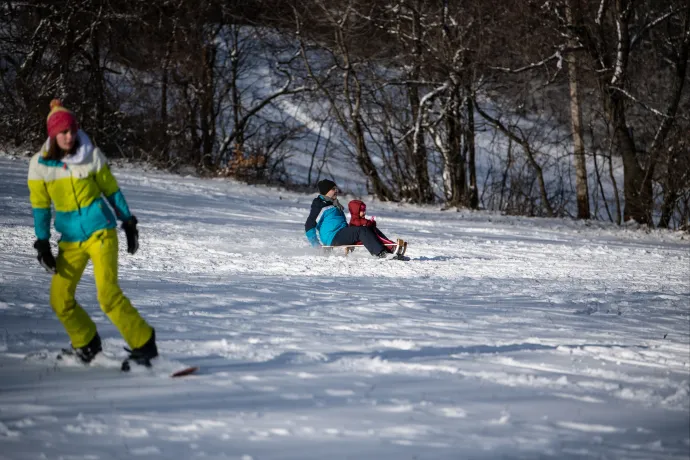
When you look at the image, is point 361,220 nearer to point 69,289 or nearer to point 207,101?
point 69,289

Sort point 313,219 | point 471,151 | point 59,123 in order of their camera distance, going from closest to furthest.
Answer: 1. point 59,123
2. point 313,219
3. point 471,151

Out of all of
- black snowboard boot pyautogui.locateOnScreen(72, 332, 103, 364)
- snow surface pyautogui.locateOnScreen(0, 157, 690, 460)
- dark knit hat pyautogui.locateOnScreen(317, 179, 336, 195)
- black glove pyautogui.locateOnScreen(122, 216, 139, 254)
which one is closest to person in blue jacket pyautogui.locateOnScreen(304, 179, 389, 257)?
dark knit hat pyautogui.locateOnScreen(317, 179, 336, 195)

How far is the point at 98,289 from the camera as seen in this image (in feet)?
15.7

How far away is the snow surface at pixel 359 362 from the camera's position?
150 inches

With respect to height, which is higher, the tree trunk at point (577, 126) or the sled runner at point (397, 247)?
the tree trunk at point (577, 126)

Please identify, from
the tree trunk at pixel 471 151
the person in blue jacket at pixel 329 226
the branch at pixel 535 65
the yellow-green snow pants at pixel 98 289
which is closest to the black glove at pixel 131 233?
the yellow-green snow pants at pixel 98 289

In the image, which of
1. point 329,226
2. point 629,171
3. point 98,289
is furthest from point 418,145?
point 98,289

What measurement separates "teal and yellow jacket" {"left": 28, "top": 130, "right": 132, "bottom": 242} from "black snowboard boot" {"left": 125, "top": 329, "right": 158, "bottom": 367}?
2.64 feet

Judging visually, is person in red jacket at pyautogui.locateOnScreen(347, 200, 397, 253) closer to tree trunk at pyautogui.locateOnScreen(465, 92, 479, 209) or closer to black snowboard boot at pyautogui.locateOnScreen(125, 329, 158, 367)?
black snowboard boot at pyautogui.locateOnScreen(125, 329, 158, 367)

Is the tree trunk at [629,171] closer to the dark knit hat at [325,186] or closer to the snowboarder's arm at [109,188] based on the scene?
the dark knit hat at [325,186]

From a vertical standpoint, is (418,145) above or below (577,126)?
below

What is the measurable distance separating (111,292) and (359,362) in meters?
1.75

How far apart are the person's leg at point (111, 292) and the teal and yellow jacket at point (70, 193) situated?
88mm

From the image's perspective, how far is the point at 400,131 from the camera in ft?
77.2
